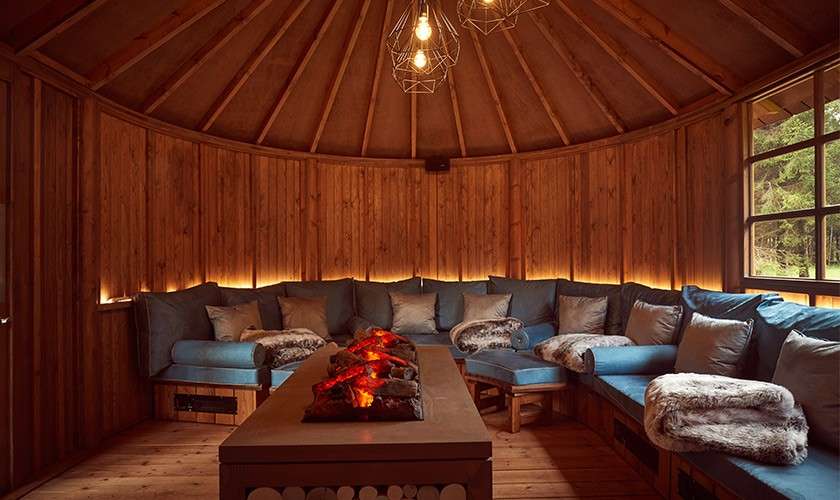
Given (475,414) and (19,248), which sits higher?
(19,248)

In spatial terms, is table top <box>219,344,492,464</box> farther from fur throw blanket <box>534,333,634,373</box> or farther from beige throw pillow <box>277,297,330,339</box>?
beige throw pillow <box>277,297,330,339</box>

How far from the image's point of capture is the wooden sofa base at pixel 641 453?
7.98 feet

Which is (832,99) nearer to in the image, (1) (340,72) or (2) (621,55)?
(2) (621,55)

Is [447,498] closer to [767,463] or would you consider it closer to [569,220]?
[767,463]

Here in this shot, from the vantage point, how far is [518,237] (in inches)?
237

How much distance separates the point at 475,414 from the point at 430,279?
3.87 m

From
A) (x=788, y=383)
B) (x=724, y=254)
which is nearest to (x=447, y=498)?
(x=788, y=383)

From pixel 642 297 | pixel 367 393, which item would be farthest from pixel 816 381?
pixel 642 297

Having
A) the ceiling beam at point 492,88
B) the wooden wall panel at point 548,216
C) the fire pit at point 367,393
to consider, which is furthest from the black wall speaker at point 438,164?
the fire pit at point 367,393

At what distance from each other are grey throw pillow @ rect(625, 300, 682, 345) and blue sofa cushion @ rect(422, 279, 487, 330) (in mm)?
1973

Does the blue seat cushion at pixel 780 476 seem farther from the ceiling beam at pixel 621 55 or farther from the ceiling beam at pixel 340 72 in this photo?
the ceiling beam at pixel 340 72

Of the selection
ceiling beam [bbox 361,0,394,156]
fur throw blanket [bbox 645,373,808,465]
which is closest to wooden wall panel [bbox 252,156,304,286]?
ceiling beam [bbox 361,0,394,156]

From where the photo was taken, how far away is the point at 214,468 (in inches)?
127

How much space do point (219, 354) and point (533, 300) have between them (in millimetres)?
3047
